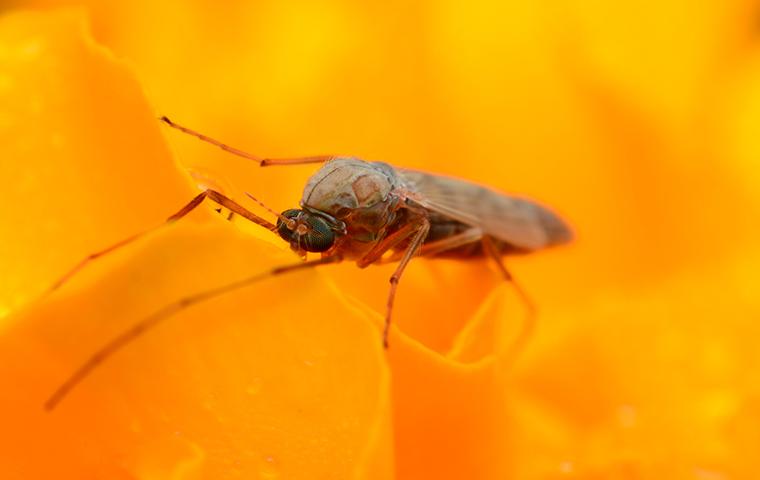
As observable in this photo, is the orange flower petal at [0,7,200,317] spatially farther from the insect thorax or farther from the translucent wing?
the translucent wing

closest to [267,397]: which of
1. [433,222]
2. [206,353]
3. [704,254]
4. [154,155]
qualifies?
[206,353]

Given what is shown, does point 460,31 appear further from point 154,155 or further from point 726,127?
point 154,155

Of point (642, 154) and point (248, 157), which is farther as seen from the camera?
point (642, 154)

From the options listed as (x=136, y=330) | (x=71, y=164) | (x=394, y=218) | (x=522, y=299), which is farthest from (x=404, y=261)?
(x=136, y=330)

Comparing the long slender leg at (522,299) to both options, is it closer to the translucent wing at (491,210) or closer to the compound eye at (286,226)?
the translucent wing at (491,210)

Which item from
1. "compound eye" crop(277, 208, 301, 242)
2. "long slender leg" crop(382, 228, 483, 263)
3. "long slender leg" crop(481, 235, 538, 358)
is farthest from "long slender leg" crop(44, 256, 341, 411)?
"long slender leg" crop(382, 228, 483, 263)

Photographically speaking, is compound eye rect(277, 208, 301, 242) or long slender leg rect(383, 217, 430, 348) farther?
compound eye rect(277, 208, 301, 242)
